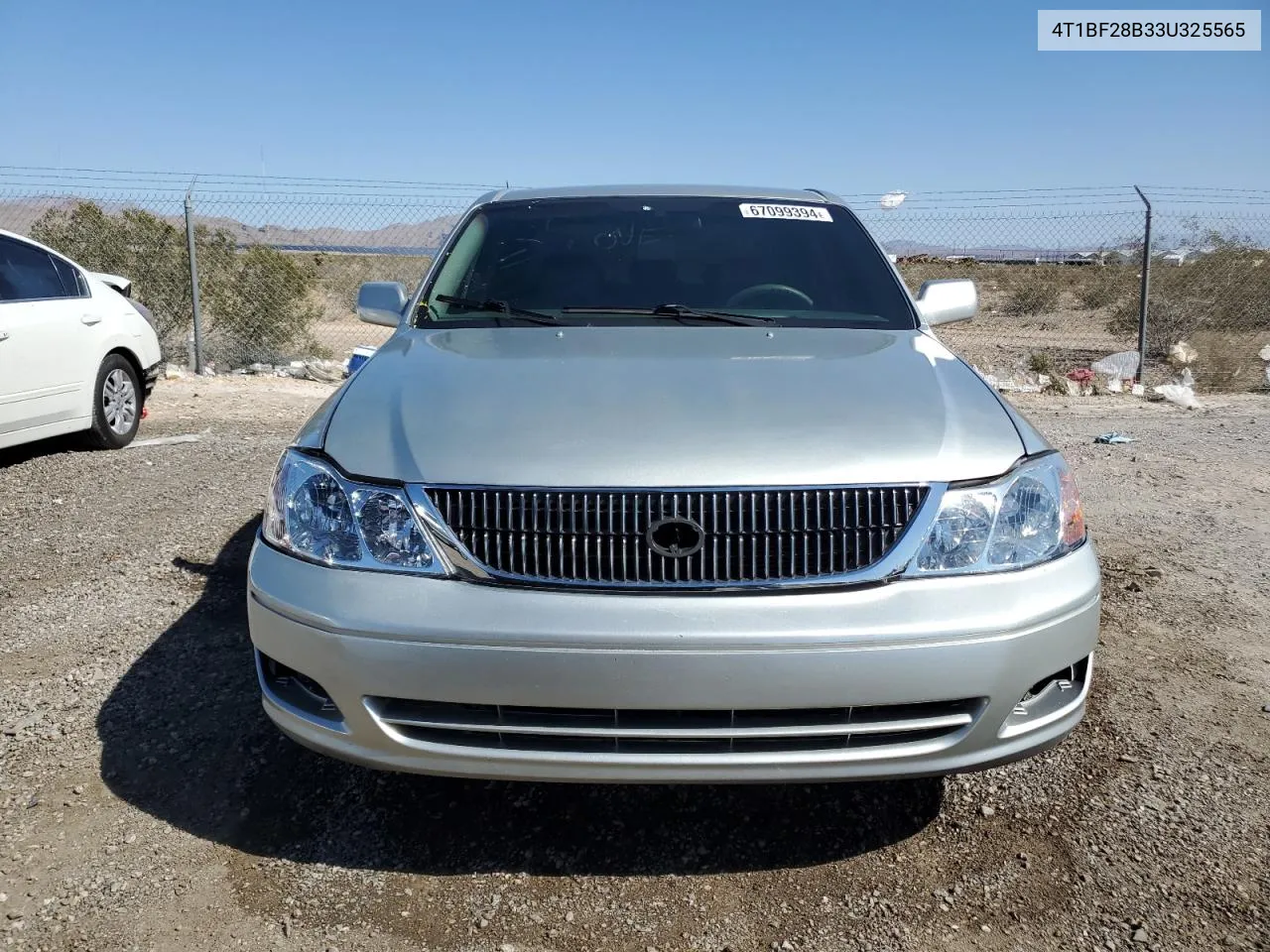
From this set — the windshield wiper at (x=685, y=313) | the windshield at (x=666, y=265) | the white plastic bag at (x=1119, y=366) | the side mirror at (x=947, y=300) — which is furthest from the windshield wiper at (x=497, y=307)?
the white plastic bag at (x=1119, y=366)

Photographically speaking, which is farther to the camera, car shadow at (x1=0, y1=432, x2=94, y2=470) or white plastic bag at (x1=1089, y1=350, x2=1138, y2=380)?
white plastic bag at (x1=1089, y1=350, x2=1138, y2=380)

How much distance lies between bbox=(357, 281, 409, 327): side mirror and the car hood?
812 mm

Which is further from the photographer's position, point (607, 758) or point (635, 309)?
point (635, 309)

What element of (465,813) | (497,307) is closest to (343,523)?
(465,813)

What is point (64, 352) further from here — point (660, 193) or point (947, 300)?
point (947, 300)

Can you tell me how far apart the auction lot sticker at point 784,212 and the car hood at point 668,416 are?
101cm

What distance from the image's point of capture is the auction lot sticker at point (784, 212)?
3902mm

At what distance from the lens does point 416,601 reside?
7.02ft

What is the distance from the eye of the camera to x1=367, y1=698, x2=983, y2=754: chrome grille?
215 cm

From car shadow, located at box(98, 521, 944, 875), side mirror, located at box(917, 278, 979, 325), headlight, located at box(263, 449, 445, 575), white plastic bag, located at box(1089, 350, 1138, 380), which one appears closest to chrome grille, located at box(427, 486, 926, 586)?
headlight, located at box(263, 449, 445, 575)

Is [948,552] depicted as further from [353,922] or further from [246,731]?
[246,731]

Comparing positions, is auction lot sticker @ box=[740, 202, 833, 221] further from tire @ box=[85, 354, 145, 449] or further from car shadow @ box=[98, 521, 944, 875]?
tire @ box=[85, 354, 145, 449]

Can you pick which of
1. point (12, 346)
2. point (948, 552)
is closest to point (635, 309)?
point (948, 552)

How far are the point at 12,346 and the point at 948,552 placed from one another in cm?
624
